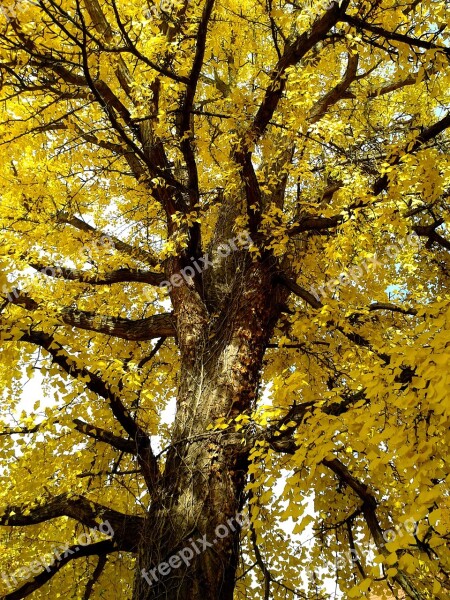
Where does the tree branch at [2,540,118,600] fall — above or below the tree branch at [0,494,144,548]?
below

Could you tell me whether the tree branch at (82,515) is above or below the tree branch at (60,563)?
above

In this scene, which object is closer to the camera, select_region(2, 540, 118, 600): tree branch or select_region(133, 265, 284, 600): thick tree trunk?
select_region(133, 265, 284, 600): thick tree trunk

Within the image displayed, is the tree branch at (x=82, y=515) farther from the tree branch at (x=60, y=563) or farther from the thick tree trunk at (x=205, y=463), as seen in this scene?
the thick tree trunk at (x=205, y=463)

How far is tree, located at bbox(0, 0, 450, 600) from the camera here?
295 centimetres

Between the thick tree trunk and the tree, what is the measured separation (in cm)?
2

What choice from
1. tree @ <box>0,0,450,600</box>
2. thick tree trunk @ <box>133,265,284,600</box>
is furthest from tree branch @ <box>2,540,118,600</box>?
thick tree trunk @ <box>133,265,284,600</box>

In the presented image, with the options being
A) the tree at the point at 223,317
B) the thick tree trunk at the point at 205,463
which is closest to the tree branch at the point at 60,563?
the tree at the point at 223,317

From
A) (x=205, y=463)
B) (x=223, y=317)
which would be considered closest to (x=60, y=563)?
(x=205, y=463)

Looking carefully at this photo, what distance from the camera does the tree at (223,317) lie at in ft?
9.68

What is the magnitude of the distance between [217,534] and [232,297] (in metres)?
2.30

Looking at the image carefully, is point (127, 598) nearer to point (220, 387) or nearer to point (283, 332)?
point (220, 387)

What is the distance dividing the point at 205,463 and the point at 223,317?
1.55 metres

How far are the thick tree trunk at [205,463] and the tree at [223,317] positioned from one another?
17 millimetres

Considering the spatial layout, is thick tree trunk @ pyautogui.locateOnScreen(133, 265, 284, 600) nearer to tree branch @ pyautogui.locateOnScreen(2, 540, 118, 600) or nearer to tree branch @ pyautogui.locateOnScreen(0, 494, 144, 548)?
tree branch @ pyautogui.locateOnScreen(0, 494, 144, 548)
